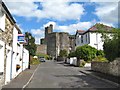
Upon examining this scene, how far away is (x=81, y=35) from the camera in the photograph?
65125 millimetres

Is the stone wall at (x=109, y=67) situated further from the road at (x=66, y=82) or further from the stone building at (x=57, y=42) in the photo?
the stone building at (x=57, y=42)

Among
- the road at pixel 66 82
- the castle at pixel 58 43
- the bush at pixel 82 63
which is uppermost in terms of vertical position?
the castle at pixel 58 43

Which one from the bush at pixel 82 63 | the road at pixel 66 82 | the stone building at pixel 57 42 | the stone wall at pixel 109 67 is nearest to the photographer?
the road at pixel 66 82

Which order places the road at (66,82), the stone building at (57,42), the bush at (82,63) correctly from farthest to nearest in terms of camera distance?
the stone building at (57,42)
the bush at (82,63)
the road at (66,82)

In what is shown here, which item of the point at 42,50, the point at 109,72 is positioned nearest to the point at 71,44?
the point at 42,50

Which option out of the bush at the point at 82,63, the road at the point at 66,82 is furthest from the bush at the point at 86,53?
the road at the point at 66,82

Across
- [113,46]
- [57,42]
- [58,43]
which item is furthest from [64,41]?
[113,46]

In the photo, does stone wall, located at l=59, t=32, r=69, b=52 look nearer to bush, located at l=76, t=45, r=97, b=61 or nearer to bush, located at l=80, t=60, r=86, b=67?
bush, located at l=76, t=45, r=97, b=61

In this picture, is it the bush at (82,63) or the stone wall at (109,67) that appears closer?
the stone wall at (109,67)

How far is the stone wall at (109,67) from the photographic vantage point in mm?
22484

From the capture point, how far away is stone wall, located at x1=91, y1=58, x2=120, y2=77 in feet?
73.8

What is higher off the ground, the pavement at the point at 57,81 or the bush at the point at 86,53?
the bush at the point at 86,53

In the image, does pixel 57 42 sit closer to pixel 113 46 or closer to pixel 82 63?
pixel 82 63

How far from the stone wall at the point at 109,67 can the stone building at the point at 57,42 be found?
262 feet
